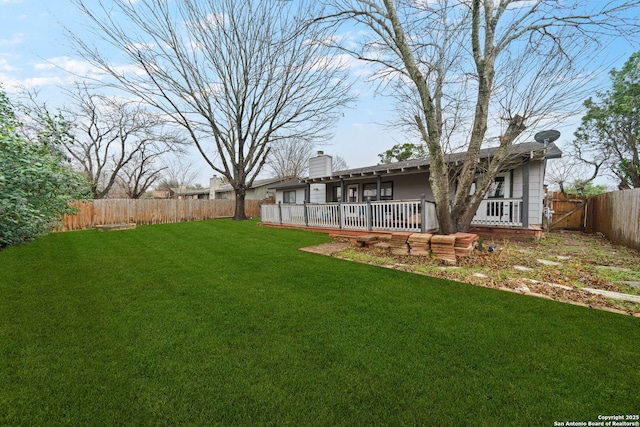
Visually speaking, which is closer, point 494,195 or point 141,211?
point 494,195

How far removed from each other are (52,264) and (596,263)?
10.8 metres

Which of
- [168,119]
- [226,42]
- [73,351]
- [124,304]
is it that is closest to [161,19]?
[226,42]

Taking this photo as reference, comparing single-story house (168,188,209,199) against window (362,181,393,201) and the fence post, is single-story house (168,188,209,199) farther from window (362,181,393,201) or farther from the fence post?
the fence post

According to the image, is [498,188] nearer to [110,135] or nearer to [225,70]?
[225,70]

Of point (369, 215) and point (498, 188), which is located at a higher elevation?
point (498, 188)

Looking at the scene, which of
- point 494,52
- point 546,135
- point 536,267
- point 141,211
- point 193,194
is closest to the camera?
point 536,267

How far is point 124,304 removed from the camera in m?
3.24

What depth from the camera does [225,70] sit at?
13.9m

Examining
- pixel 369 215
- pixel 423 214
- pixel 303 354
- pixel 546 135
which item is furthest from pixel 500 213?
pixel 303 354

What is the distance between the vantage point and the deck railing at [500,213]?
829 centimetres

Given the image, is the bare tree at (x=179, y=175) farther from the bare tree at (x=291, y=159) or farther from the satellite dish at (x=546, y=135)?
the satellite dish at (x=546, y=135)

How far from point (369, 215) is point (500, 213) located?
13.8 feet

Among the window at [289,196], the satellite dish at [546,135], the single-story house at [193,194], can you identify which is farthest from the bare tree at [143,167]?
the satellite dish at [546,135]

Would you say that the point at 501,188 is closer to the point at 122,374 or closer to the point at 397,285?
the point at 397,285
